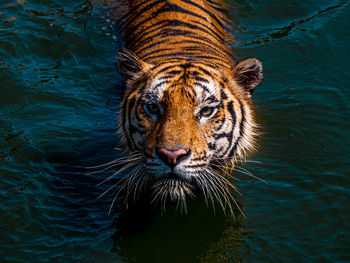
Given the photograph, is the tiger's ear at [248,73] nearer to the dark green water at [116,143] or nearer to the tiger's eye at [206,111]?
the tiger's eye at [206,111]

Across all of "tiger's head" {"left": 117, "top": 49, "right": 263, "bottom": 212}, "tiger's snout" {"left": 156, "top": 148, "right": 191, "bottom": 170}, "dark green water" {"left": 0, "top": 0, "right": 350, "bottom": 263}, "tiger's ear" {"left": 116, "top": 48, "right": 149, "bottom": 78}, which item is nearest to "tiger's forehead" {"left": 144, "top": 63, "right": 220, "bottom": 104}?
"tiger's head" {"left": 117, "top": 49, "right": 263, "bottom": 212}

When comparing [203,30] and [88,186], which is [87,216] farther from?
[203,30]

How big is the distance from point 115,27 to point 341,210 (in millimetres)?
3695

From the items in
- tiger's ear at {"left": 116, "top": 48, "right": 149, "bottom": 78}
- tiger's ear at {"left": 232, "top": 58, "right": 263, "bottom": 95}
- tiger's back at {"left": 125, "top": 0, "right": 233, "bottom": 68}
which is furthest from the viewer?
tiger's back at {"left": 125, "top": 0, "right": 233, "bottom": 68}

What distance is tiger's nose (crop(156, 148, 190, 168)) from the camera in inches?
127

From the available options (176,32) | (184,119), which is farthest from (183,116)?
(176,32)

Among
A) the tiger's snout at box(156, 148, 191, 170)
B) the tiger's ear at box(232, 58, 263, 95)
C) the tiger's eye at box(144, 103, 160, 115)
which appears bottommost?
the tiger's snout at box(156, 148, 191, 170)

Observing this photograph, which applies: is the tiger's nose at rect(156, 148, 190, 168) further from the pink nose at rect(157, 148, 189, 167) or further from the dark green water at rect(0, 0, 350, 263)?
the dark green water at rect(0, 0, 350, 263)

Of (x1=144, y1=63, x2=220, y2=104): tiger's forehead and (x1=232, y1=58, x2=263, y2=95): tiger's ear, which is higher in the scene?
(x1=232, y1=58, x2=263, y2=95): tiger's ear

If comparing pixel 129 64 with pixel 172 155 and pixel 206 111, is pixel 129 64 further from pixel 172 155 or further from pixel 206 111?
pixel 172 155

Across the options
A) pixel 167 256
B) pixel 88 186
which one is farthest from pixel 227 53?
pixel 167 256

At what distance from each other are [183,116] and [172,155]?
1.30 feet

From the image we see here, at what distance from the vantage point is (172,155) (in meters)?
3.22

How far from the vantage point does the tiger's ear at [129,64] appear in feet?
13.5
